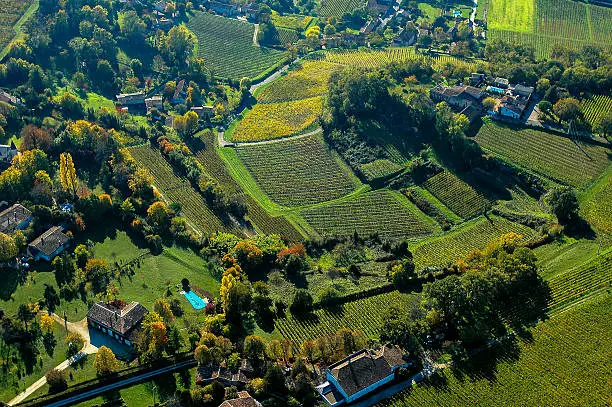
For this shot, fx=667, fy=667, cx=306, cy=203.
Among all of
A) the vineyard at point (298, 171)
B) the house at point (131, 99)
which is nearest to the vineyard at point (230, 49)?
the house at point (131, 99)

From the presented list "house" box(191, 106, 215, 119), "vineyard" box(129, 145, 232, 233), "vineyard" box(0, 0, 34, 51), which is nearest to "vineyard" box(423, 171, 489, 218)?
"vineyard" box(129, 145, 232, 233)

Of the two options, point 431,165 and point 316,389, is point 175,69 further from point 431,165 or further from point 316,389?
point 316,389

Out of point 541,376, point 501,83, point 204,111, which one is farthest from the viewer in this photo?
point 204,111

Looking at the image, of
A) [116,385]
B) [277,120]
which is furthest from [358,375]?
[277,120]

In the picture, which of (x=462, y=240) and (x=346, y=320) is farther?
(x=462, y=240)

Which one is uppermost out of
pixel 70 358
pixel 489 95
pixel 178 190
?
pixel 489 95

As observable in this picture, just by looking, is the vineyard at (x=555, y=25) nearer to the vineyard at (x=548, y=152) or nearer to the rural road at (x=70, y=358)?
the vineyard at (x=548, y=152)

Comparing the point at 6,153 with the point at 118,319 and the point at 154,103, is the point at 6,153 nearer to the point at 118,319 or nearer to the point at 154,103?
the point at 154,103
